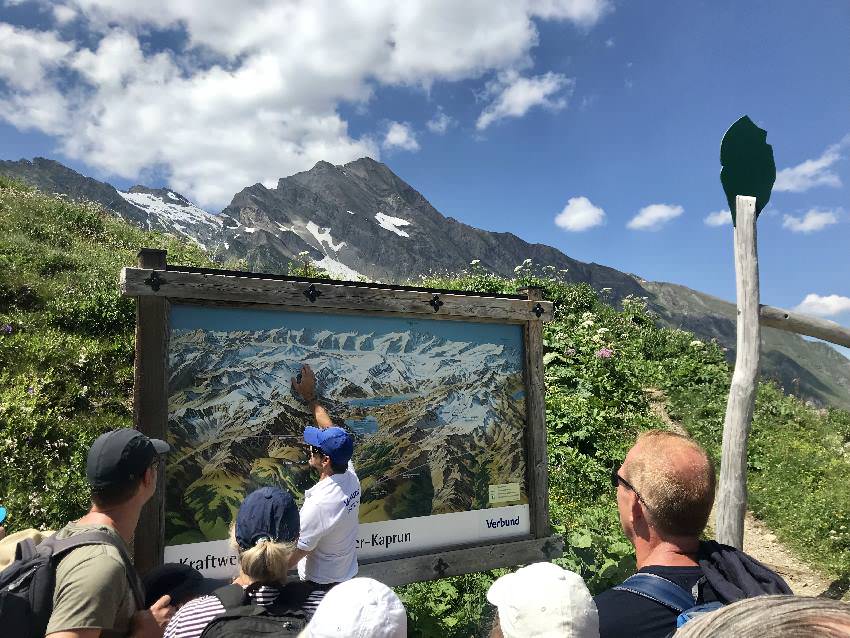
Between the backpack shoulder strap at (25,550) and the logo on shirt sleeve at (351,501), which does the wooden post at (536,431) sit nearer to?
the logo on shirt sleeve at (351,501)

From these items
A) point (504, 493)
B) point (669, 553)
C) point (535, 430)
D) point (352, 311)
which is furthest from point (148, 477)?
point (535, 430)

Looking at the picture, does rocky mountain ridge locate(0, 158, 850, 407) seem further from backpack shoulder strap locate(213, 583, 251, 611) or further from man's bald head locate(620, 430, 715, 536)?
man's bald head locate(620, 430, 715, 536)

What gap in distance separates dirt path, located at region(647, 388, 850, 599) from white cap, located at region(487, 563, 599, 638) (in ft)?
16.8

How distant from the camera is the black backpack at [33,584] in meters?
1.86

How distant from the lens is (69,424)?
5.50m

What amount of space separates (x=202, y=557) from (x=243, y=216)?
4291 inches

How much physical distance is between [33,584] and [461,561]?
2891 millimetres

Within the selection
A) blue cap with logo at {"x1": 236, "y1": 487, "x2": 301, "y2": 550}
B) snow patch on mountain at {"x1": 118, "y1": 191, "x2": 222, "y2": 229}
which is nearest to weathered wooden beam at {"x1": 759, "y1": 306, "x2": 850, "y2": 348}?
blue cap with logo at {"x1": 236, "y1": 487, "x2": 301, "y2": 550}

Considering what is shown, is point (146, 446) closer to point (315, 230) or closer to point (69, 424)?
point (69, 424)

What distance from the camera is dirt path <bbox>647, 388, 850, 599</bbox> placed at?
23.3ft

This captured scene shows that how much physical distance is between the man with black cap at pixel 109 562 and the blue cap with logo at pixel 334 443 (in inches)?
A: 36.9

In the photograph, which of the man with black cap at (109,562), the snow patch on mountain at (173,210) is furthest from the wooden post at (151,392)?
the snow patch on mountain at (173,210)

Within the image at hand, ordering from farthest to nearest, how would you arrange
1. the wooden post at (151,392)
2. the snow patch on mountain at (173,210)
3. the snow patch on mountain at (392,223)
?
the snow patch on mountain at (392,223) < the snow patch on mountain at (173,210) < the wooden post at (151,392)

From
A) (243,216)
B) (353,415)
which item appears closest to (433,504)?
(353,415)
